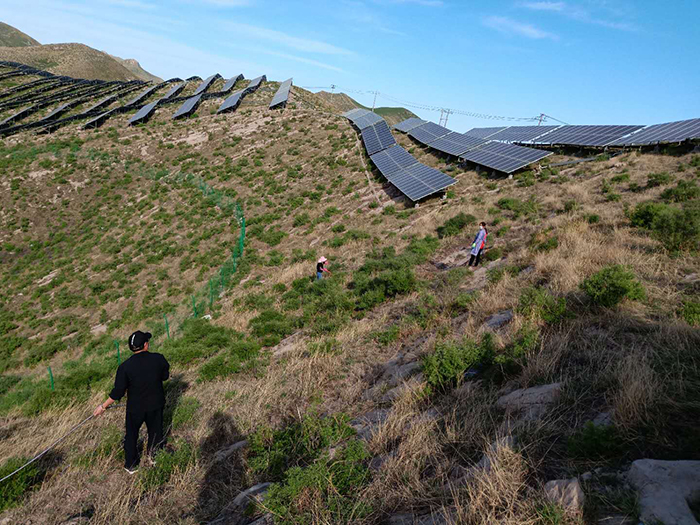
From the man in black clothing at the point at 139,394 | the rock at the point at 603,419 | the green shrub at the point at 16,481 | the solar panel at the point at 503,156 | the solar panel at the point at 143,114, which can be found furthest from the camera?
the solar panel at the point at 143,114

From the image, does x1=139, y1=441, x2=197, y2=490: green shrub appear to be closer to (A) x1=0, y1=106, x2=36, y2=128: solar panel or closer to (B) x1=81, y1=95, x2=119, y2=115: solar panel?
(A) x1=0, y1=106, x2=36, y2=128: solar panel

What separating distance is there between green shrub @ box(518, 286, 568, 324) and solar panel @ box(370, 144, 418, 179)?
16.5m

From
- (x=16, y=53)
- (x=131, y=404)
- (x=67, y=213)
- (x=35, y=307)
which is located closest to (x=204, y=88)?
(x=67, y=213)

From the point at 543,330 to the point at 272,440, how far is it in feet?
15.0

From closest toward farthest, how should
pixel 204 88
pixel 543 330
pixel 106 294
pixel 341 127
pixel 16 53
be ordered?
pixel 543 330 < pixel 106 294 < pixel 341 127 < pixel 204 88 < pixel 16 53

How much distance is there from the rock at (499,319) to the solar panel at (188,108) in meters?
44.9

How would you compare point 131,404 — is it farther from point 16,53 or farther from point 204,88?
point 16,53

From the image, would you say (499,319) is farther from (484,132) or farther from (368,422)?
(484,132)

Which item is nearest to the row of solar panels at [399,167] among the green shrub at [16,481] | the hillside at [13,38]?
the green shrub at [16,481]

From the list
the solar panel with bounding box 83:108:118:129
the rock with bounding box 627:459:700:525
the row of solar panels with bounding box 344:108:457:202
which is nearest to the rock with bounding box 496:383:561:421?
the rock with bounding box 627:459:700:525

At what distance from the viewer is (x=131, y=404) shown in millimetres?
5277

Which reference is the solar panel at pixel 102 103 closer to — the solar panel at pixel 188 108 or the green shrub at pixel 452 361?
the solar panel at pixel 188 108

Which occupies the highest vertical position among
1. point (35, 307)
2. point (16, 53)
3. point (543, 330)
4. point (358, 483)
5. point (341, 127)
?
point (16, 53)

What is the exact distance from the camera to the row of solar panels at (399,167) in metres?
19.2
